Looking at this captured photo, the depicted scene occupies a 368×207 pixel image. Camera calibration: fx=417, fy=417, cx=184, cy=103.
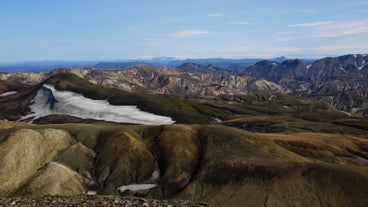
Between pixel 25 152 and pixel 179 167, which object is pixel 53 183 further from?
pixel 179 167

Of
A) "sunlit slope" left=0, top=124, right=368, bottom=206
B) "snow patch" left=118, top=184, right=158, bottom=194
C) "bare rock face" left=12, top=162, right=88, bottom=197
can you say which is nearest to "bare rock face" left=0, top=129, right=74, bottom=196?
"sunlit slope" left=0, top=124, right=368, bottom=206

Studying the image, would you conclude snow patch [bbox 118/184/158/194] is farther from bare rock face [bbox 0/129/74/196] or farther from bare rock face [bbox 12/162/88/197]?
bare rock face [bbox 0/129/74/196]

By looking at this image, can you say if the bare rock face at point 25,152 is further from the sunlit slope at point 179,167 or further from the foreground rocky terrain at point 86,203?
the foreground rocky terrain at point 86,203

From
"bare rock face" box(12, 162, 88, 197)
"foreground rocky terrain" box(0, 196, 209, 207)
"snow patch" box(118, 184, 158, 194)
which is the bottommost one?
"snow patch" box(118, 184, 158, 194)

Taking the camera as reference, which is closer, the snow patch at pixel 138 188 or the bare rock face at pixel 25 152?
the bare rock face at pixel 25 152

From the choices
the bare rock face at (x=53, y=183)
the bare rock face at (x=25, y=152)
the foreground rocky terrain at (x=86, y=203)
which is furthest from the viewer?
the bare rock face at (x=25, y=152)

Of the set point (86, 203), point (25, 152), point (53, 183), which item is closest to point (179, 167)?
point (53, 183)

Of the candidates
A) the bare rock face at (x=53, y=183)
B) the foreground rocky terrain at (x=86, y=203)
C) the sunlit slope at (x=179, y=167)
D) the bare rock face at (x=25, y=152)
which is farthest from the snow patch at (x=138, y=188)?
the foreground rocky terrain at (x=86, y=203)

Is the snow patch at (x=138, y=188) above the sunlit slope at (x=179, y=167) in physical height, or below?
below
